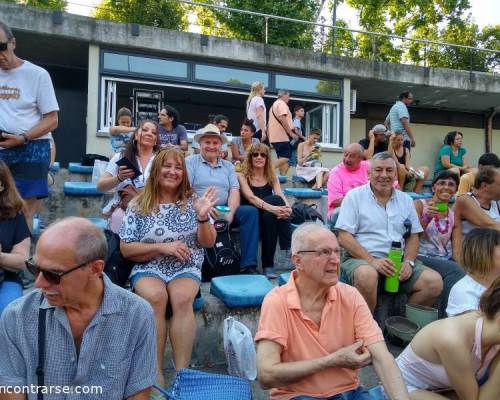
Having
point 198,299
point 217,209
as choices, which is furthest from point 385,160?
point 198,299

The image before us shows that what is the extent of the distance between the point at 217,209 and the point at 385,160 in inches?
61.0

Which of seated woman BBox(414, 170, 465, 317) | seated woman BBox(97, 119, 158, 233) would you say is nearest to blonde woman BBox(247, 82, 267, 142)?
seated woman BBox(97, 119, 158, 233)

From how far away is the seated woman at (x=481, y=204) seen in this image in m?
3.99

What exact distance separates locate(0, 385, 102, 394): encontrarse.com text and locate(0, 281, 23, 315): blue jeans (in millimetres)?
868

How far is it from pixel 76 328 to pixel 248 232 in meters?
2.48

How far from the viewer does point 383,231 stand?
372 cm

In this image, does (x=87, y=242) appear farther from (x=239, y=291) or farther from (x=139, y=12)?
(x=139, y=12)

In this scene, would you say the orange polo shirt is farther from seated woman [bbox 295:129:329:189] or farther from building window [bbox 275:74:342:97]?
building window [bbox 275:74:342:97]

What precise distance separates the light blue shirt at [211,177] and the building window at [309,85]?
689cm

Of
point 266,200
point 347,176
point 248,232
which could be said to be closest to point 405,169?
point 347,176

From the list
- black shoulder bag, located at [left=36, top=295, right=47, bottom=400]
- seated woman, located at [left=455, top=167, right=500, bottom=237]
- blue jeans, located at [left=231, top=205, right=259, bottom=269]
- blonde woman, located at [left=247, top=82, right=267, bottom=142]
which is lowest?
black shoulder bag, located at [left=36, top=295, right=47, bottom=400]

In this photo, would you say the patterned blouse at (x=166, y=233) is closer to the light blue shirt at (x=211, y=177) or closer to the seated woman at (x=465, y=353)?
the light blue shirt at (x=211, y=177)

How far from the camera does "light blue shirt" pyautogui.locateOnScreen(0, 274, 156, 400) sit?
166 centimetres

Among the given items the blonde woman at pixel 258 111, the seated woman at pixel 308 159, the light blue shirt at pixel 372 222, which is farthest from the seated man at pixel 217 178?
the blonde woman at pixel 258 111
